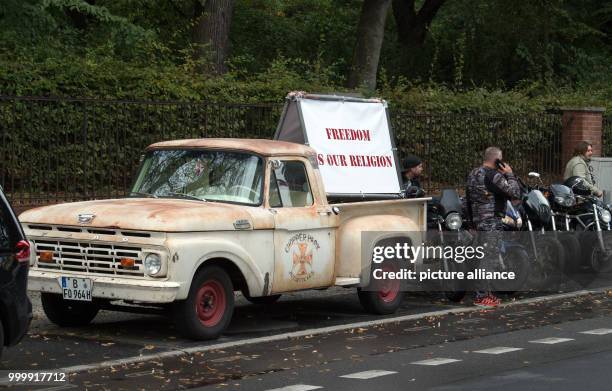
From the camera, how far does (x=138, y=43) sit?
24688 millimetres

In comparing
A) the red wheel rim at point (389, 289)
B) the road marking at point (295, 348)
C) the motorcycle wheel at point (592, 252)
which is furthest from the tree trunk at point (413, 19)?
the road marking at point (295, 348)

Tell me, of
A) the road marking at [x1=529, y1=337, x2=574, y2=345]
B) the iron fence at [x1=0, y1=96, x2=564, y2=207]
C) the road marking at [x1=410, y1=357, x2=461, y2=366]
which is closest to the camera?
the road marking at [x1=410, y1=357, x2=461, y2=366]

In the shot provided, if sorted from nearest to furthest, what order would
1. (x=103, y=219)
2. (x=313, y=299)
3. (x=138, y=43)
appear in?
1. (x=103, y=219)
2. (x=313, y=299)
3. (x=138, y=43)

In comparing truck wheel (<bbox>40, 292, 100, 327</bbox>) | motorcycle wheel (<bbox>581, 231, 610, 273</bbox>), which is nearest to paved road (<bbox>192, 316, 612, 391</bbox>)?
truck wheel (<bbox>40, 292, 100, 327</bbox>)

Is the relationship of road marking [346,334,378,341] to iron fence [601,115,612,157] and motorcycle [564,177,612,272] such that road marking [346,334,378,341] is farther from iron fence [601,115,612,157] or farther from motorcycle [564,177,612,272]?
iron fence [601,115,612,157]

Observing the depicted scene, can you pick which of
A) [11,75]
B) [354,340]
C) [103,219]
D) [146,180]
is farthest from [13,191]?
[354,340]

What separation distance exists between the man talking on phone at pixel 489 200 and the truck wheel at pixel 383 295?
139 centimetres

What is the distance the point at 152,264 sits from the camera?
11547 millimetres

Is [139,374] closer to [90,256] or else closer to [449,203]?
[90,256]

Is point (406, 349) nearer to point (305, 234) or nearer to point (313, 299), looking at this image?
point (305, 234)

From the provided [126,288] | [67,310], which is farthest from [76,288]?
[67,310]

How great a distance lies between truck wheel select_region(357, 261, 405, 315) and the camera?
14.1m

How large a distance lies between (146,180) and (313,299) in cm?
354

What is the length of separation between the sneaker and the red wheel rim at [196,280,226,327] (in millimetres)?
4175
